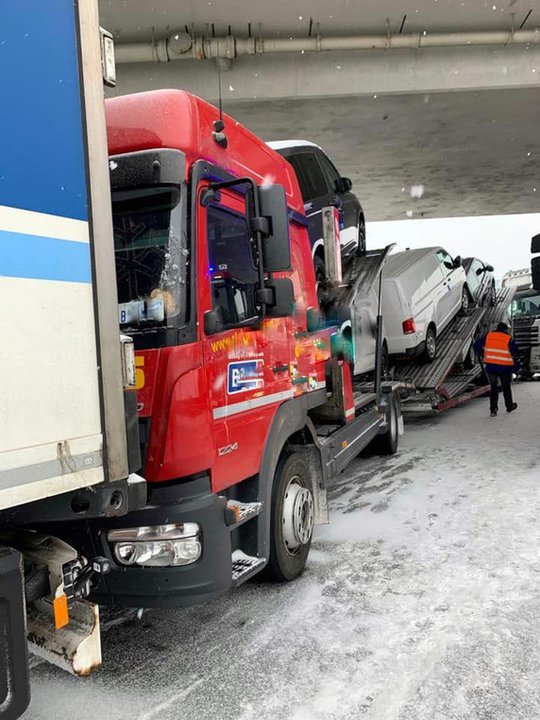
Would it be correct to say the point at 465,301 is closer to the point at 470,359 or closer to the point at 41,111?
the point at 470,359

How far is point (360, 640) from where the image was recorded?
3477 mm

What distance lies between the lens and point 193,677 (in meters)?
3.18

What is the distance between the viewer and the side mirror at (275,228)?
3330 millimetres

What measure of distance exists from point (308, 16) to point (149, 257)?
6.71 metres

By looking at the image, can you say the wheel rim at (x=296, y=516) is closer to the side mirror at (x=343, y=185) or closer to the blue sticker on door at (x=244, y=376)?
the blue sticker on door at (x=244, y=376)

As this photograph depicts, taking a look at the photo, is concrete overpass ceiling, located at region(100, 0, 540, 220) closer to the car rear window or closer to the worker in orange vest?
the car rear window

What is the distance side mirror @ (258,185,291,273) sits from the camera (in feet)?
10.9

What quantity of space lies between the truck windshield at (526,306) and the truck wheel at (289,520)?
14508mm

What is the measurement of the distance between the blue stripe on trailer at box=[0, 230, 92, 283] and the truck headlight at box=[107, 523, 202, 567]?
4.50 ft

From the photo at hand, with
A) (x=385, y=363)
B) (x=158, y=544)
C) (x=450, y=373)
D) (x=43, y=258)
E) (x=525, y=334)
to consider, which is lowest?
(x=158, y=544)

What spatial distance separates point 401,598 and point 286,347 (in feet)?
5.97

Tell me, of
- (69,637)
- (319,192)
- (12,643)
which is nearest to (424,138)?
(319,192)

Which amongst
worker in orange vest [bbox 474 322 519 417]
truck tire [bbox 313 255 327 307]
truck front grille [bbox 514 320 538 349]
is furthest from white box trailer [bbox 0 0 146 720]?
truck front grille [bbox 514 320 538 349]

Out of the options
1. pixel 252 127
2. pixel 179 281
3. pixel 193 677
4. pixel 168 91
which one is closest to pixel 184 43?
pixel 252 127
